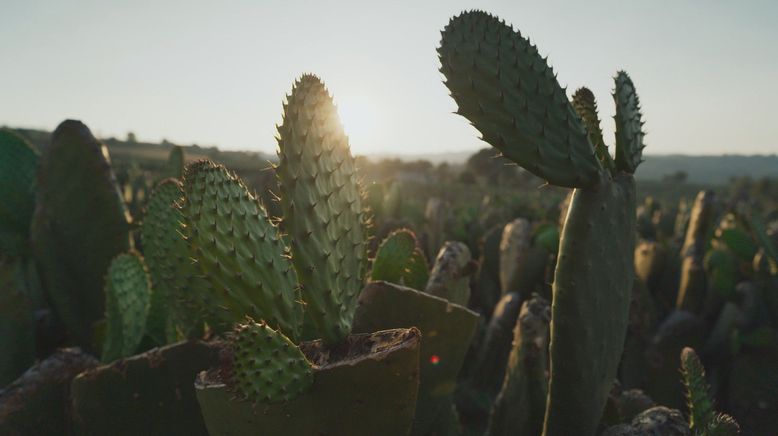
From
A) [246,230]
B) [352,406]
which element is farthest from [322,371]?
[246,230]

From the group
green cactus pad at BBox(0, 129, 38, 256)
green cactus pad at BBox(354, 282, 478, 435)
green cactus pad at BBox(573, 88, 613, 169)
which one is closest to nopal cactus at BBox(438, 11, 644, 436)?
green cactus pad at BBox(573, 88, 613, 169)

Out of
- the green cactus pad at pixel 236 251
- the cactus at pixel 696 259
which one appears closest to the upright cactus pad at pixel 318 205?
the green cactus pad at pixel 236 251

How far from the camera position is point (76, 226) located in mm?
2625

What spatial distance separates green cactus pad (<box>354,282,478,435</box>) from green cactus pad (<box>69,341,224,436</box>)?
0.45 meters

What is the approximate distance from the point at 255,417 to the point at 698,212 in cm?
403

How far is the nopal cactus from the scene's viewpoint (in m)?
1.43

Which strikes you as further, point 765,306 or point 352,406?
point 765,306

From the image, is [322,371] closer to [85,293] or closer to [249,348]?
[249,348]

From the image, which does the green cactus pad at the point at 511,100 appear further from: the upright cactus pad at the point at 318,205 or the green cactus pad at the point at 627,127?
the upright cactus pad at the point at 318,205

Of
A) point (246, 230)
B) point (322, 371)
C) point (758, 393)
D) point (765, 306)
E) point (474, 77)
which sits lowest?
point (758, 393)

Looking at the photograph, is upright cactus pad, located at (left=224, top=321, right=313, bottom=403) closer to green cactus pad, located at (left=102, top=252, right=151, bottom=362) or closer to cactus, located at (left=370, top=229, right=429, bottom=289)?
cactus, located at (left=370, top=229, right=429, bottom=289)

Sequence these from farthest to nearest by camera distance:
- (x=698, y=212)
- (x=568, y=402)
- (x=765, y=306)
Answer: (x=698, y=212), (x=765, y=306), (x=568, y=402)

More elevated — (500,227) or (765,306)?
(500,227)

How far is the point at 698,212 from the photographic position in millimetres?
4270
